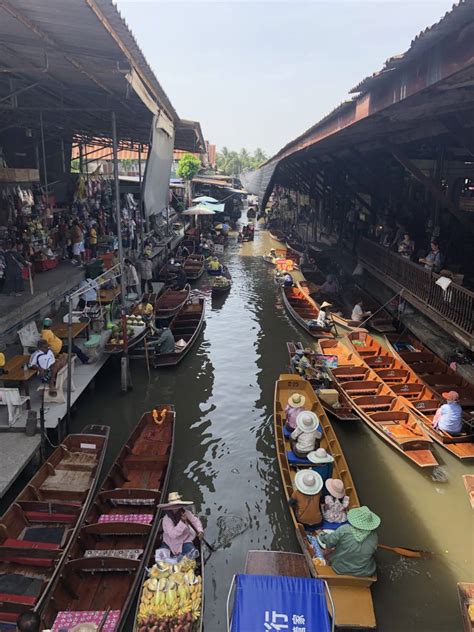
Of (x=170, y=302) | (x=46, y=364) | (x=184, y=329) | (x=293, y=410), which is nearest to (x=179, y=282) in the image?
(x=170, y=302)

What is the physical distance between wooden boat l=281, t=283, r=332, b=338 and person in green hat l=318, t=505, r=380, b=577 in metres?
10.2

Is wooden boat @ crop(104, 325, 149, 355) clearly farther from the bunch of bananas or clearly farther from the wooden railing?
the wooden railing

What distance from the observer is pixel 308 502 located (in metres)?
7.10

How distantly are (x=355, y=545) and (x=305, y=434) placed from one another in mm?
2621

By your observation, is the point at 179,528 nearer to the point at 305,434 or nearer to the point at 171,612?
the point at 171,612

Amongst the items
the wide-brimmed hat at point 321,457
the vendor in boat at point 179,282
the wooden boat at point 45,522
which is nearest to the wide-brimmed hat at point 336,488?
the wide-brimmed hat at point 321,457

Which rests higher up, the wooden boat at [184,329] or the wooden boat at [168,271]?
the wooden boat at [168,271]

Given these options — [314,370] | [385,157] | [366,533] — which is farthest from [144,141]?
[366,533]

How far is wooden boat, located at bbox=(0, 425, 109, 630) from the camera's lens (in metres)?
5.89

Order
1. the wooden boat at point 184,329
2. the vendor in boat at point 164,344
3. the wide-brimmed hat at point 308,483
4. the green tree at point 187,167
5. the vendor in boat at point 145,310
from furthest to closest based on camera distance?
the green tree at point 187,167
the vendor in boat at point 145,310
the vendor in boat at point 164,344
the wooden boat at point 184,329
the wide-brimmed hat at point 308,483

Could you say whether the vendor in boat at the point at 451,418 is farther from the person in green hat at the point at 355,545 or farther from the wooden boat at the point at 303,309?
the wooden boat at the point at 303,309

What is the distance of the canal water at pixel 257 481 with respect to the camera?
6723mm

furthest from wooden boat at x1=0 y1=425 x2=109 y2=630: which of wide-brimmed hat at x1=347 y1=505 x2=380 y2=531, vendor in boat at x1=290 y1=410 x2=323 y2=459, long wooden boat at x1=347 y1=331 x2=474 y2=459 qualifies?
long wooden boat at x1=347 y1=331 x2=474 y2=459

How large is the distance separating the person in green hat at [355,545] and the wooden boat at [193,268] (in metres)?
18.8
